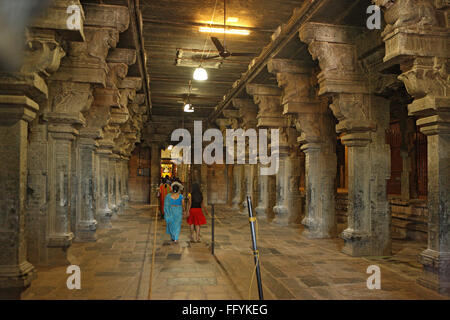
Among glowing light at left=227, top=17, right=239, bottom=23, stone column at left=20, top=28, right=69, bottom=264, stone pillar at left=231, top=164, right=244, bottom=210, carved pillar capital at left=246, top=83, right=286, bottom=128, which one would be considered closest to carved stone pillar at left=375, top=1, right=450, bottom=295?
glowing light at left=227, top=17, right=239, bottom=23

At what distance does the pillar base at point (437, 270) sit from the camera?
4.89 m

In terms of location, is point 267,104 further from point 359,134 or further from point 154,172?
point 154,172

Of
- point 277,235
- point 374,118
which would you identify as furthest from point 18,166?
point 277,235

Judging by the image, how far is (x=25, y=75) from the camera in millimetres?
4285

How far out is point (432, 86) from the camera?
499 cm

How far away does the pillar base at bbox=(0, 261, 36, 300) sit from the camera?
14.4 feet

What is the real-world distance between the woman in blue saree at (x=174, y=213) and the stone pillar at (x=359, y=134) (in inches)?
141

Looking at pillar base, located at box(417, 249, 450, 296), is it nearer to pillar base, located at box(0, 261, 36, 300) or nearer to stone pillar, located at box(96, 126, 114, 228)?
pillar base, located at box(0, 261, 36, 300)

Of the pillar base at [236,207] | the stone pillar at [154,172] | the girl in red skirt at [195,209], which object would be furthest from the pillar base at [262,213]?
the stone pillar at [154,172]

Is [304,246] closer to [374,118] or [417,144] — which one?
[374,118]

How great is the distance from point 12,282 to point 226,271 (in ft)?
9.64

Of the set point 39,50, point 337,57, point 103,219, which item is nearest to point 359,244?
point 337,57

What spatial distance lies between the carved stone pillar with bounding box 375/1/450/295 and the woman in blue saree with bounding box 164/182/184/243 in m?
5.07
